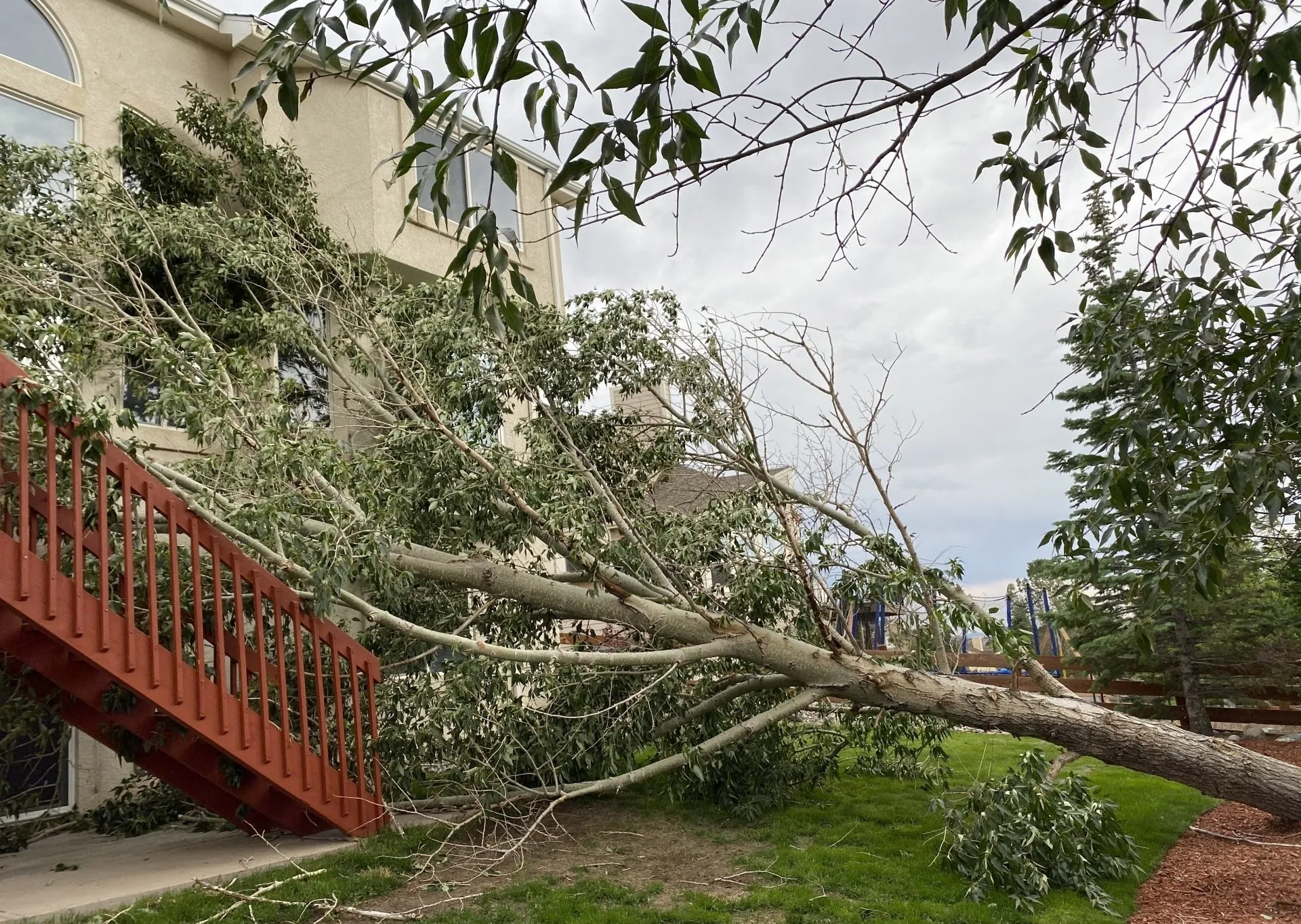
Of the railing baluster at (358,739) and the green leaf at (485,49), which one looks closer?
the green leaf at (485,49)

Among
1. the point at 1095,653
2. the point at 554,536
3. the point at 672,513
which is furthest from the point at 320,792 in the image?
the point at 1095,653

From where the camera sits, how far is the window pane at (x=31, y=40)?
31.7 ft

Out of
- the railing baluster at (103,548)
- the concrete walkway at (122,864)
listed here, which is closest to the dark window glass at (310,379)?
the concrete walkway at (122,864)

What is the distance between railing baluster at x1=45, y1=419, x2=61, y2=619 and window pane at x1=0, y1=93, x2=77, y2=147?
18.9ft

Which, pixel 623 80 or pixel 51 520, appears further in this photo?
pixel 51 520

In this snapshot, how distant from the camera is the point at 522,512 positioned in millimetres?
7480

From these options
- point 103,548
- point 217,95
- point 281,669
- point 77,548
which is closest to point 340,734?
point 281,669

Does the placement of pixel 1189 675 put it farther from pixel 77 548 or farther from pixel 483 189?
pixel 77 548

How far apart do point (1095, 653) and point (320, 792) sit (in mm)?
10040

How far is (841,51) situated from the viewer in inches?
120

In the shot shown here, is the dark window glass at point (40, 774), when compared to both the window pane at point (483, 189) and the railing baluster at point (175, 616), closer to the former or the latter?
the railing baluster at point (175, 616)

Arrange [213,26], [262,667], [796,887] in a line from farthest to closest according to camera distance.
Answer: [213,26]
[262,667]
[796,887]

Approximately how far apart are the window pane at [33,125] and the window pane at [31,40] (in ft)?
0.58

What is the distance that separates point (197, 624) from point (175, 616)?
15 cm
